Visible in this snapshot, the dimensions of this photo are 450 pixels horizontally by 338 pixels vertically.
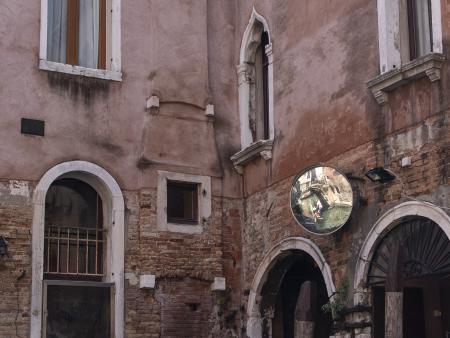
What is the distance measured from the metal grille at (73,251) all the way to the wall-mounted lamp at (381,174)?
365cm

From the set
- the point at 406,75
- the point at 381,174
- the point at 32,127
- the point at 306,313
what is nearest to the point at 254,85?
the point at 32,127

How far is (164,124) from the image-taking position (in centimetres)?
1278

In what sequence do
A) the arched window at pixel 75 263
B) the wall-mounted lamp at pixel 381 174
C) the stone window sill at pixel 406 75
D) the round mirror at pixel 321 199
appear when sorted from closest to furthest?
the stone window sill at pixel 406 75 < the wall-mounted lamp at pixel 381 174 < the round mirror at pixel 321 199 < the arched window at pixel 75 263

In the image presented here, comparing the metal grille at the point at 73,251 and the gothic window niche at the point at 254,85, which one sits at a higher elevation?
the gothic window niche at the point at 254,85

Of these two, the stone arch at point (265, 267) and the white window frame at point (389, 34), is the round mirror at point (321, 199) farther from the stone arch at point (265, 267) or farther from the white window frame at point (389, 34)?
the white window frame at point (389, 34)

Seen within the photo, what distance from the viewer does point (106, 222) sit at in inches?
487

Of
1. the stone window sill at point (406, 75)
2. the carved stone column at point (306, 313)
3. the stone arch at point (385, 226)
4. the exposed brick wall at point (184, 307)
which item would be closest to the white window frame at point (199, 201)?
the exposed brick wall at point (184, 307)

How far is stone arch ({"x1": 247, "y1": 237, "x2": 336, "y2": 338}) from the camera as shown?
11.5 m

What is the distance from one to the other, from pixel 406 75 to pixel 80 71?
4284 millimetres

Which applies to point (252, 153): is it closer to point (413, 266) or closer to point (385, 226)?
point (385, 226)

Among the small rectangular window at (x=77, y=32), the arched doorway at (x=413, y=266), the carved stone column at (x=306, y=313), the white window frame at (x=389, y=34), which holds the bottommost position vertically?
the carved stone column at (x=306, y=313)

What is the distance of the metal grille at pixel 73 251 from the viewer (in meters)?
12.0

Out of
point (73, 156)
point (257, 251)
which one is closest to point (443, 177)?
point (257, 251)

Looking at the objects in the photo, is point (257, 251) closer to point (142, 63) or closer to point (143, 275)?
point (143, 275)
